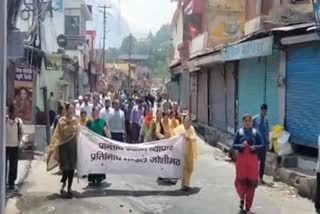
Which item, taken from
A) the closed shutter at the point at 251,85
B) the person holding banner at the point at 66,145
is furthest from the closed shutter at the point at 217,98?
the person holding banner at the point at 66,145

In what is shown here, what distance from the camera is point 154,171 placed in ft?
40.0

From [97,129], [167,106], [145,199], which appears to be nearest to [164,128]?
[97,129]

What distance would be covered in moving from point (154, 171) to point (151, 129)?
1.53m

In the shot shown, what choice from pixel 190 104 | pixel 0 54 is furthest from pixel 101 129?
pixel 190 104

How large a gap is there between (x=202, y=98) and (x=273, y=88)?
1259 cm

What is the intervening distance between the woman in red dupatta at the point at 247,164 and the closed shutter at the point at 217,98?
12.6 meters

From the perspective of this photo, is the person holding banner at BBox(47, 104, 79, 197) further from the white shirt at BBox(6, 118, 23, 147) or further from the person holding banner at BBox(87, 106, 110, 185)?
the person holding banner at BBox(87, 106, 110, 185)

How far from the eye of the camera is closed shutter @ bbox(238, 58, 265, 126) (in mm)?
17656

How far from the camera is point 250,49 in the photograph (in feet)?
51.4

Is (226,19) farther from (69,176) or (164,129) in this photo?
(69,176)

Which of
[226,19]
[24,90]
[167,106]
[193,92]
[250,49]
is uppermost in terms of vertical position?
[226,19]

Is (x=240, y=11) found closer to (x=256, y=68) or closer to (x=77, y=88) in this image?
(x=77, y=88)

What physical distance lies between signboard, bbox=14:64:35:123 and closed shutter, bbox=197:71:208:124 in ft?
38.3

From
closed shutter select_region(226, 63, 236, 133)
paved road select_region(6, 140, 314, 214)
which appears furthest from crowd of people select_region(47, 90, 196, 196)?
closed shutter select_region(226, 63, 236, 133)
